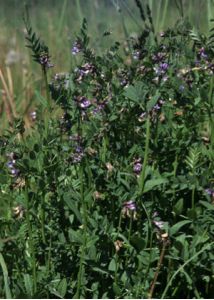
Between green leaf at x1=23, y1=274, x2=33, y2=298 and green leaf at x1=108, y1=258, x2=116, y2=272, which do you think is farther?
green leaf at x1=108, y1=258, x2=116, y2=272

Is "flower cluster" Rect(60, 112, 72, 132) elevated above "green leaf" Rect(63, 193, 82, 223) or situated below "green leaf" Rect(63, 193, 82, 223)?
above

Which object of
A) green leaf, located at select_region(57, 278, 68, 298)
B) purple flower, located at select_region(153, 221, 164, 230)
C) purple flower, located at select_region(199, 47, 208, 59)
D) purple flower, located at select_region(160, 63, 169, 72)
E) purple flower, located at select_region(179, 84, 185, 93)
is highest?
purple flower, located at select_region(199, 47, 208, 59)

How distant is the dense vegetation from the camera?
1.75 meters

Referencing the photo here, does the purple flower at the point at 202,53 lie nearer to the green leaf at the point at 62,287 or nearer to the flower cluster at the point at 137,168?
the flower cluster at the point at 137,168

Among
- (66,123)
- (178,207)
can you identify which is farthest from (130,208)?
(66,123)

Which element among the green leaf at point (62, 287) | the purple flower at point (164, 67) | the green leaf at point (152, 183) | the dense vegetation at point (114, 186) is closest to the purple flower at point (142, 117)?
the dense vegetation at point (114, 186)

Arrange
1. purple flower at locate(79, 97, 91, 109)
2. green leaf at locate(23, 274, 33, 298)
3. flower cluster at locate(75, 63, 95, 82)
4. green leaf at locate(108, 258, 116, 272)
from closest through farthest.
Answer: green leaf at locate(23, 274, 33, 298) → green leaf at locate(108, 258, 116, 272) → purple flower at locate(79, 97, 91, 109) → flower cluster at locate(75, 63, 95, 82)

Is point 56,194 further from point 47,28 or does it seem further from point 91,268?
point 47,28

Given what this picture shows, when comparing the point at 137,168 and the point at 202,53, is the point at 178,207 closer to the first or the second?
the point at 137,168

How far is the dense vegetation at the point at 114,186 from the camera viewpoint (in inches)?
69.1

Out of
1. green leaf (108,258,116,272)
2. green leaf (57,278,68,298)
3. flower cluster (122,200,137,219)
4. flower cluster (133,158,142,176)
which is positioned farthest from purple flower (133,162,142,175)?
green leaf (57,278,68,298)

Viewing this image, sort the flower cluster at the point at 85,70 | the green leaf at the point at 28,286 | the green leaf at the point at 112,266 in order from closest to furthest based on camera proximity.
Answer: the green leaf at the point at 28,286 < the green leaf at the point at 112,266 < the flower cluster at the point at 85,70

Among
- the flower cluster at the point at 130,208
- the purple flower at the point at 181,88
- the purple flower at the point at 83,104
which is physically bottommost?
the flower cluster at the point at 130,208

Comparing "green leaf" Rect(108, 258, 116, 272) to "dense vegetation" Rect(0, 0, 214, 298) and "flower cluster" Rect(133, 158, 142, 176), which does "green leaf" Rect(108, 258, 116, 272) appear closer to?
"dense vegetation" Rect(0, 0, 214, 298)
